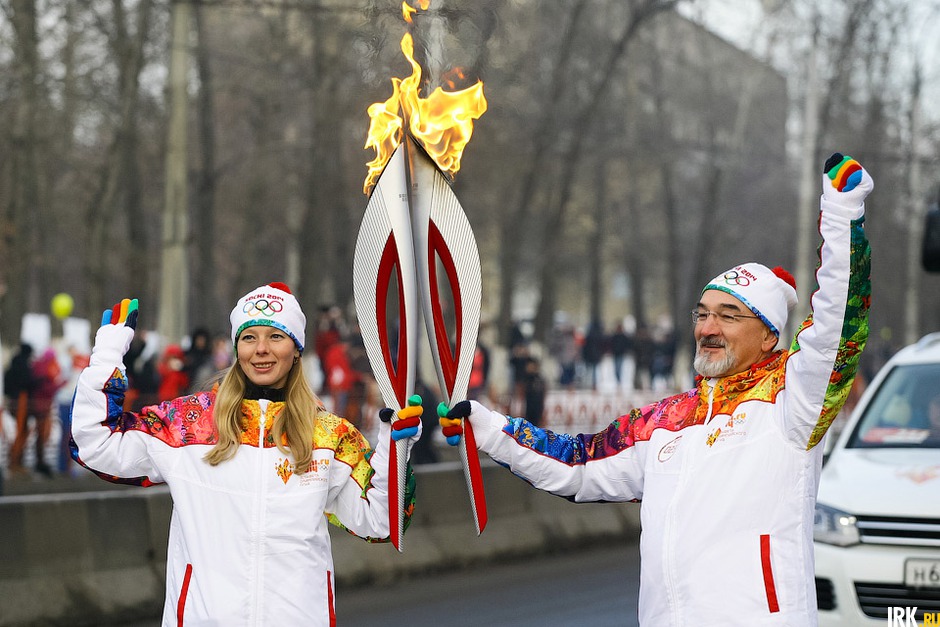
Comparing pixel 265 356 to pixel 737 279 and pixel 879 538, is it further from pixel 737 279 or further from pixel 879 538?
pixel 879 538

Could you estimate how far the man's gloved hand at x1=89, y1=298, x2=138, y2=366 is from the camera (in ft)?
12.2

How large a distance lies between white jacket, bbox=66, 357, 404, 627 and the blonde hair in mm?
26

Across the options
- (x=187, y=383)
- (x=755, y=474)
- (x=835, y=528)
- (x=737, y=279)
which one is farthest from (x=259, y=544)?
(x=187, y=383)

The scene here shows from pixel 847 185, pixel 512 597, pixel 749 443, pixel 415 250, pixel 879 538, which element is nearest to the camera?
pixel 847 185

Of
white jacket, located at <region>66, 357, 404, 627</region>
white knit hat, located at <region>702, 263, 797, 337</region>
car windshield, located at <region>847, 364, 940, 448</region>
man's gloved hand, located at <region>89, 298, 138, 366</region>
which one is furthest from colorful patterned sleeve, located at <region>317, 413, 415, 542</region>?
car windshield, located at <region>847, 364, 940, 448</region>

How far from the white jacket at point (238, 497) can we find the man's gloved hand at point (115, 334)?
3 centimetres

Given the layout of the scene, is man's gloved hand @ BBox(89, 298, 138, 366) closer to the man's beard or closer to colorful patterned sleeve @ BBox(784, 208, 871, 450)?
the man's beard

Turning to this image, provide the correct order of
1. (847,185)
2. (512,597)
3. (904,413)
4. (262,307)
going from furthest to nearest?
(512,597) → (904,413) → (262,307) → (847,185)

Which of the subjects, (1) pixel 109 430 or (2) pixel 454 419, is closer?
(1) pixel 109 430

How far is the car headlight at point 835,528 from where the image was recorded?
584 cm

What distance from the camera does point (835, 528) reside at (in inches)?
231

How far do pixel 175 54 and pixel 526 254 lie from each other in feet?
99.2

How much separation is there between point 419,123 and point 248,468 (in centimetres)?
117

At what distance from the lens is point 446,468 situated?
940cm
